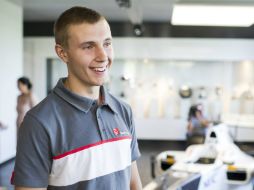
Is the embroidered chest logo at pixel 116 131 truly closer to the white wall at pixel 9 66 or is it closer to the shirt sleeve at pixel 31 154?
the shirt sleeve at pixel 31 154

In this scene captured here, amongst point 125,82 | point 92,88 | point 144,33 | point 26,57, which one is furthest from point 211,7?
point 26,57

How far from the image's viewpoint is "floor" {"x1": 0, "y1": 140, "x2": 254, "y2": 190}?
4.59 m

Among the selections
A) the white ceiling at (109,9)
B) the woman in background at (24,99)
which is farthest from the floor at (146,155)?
the white ceiling at (109,9)

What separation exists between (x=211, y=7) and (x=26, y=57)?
198 inches

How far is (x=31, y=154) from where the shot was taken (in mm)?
850

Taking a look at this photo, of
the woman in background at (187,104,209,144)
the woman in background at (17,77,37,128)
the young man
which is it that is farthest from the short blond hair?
the woman in background at (187,104,209,144)

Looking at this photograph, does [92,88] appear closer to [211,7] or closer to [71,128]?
[71,128]

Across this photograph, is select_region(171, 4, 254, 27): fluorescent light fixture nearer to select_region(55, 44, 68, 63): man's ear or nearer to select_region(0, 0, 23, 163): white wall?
select_region(55, 44, 68, 63): man's ear

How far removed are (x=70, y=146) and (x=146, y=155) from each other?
216 inches

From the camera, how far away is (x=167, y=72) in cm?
745

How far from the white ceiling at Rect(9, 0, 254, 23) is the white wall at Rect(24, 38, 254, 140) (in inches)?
18.3

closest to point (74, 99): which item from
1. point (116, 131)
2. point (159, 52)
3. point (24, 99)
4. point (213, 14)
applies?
point (116, 131)

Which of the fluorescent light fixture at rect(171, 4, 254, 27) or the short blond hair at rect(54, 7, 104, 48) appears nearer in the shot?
the short blond hair at rect(54, 7, 104, 48)

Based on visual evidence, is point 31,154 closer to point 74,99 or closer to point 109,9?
point 74,99
